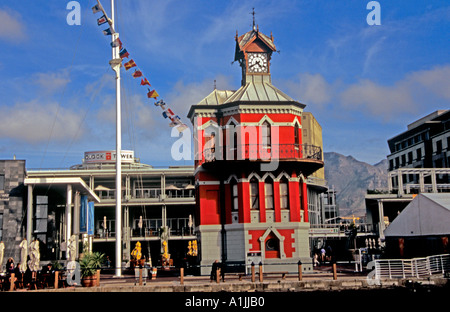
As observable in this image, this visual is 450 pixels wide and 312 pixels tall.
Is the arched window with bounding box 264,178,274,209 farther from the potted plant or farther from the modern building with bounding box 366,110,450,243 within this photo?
the modern building with bounding box 366,110,450,243

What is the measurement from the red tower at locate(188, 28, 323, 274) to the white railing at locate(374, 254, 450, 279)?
820 centimetres

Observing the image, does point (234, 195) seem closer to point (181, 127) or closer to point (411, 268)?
point (181, 127)

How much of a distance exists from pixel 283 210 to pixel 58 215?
1192 inches

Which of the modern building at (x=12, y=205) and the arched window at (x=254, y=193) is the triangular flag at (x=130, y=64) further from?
the modern building at (x=12, y=205)

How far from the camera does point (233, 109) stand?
1553 inches

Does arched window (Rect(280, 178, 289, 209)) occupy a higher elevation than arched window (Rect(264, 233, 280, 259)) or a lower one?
higher

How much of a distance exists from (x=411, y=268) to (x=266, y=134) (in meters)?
14.9

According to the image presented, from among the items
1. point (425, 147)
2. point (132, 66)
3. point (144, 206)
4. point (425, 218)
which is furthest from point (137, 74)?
point (425, 147)

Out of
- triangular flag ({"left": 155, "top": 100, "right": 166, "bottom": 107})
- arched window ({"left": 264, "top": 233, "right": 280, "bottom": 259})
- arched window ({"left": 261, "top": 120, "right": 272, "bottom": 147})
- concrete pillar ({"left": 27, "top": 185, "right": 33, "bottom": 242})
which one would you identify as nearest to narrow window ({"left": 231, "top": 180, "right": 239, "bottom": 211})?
arched window ({"left": 264, "top": 233, "right": 280, "bottom": 259})

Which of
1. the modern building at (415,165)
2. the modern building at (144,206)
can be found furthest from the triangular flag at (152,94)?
the modern building at (415,165)

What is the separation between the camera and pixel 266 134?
3944 cm

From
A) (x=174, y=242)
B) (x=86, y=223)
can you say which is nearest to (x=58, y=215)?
(x=86, y=223)

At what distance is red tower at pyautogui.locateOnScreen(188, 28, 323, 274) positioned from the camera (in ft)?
123
